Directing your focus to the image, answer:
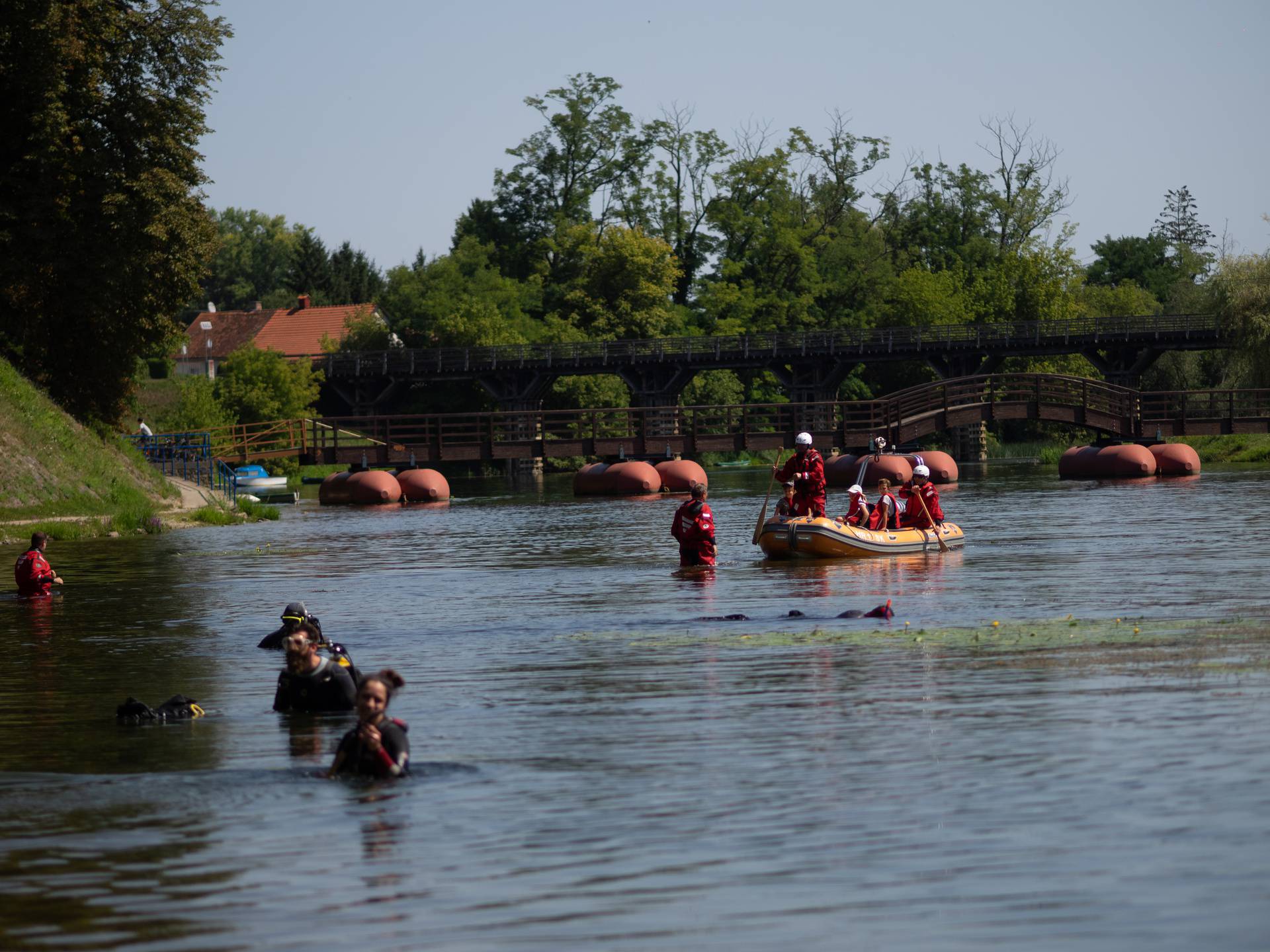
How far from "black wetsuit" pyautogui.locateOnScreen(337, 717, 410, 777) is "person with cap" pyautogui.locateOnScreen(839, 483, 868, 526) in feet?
59.7

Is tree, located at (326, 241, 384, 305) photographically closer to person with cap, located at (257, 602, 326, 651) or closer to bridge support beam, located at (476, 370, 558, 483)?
bridge support beam, located at (476, 370, 558, 483)

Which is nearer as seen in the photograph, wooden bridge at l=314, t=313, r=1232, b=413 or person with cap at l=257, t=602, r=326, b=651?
person with cap at l=257, t=602, r=326, b=651

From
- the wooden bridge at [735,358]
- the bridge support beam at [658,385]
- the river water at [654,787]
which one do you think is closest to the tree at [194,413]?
the wooden bridge at [735,358]

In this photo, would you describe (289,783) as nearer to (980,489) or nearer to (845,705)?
(845,705)

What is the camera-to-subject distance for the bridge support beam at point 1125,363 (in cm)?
8644

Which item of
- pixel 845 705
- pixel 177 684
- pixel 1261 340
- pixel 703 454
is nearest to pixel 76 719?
pixel 177 684

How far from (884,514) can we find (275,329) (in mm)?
95660

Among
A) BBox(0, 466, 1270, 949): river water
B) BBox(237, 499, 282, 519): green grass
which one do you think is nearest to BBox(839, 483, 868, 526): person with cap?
BBox(0, 466, 1270, 949): river water

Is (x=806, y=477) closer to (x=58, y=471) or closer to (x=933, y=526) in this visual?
(x=933, y=526)

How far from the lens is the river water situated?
26.5ft

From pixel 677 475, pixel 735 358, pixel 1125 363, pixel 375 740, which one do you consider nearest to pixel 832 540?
pixel 375 740

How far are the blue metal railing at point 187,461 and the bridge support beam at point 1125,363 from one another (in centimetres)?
5108

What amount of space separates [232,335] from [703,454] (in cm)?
4053

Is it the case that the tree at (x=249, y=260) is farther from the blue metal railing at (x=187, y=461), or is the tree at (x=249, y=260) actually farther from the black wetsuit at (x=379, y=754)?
the black wetsuit at (x=379, y=754)
